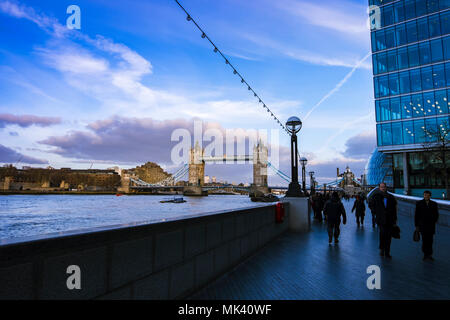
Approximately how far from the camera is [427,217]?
6801mm

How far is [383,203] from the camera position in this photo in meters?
6.88

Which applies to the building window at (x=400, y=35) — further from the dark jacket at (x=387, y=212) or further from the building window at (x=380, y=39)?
the dark jacket at (x=387, y=212)

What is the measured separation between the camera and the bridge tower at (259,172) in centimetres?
10569

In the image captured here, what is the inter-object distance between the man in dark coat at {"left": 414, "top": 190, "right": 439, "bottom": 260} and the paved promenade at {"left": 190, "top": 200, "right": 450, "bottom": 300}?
0.29 m

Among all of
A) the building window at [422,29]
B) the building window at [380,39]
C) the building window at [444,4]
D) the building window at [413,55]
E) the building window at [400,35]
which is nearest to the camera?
the building window at [444,4]

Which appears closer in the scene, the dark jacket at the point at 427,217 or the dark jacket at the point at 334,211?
the dark jacket at the point at 427,217

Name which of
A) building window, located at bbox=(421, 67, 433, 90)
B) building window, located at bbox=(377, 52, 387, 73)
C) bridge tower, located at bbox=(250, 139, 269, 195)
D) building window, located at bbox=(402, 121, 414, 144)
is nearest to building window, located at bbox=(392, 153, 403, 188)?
building window, located at bbox=(402, 121, 414, 144)

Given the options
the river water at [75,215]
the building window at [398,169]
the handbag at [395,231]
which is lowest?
the river water at [75,215]

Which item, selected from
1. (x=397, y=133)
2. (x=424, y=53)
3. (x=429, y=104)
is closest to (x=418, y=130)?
(x=397, y=133)

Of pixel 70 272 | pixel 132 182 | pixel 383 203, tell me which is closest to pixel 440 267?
pixel 383 203

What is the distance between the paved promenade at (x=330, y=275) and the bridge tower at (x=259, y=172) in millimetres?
94945

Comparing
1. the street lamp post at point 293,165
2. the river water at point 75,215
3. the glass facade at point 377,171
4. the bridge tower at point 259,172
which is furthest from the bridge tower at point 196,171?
the street lamp post at point 293,165

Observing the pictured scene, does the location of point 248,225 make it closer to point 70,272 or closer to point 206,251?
point 206,251

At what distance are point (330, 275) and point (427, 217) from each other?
10.7 ft
